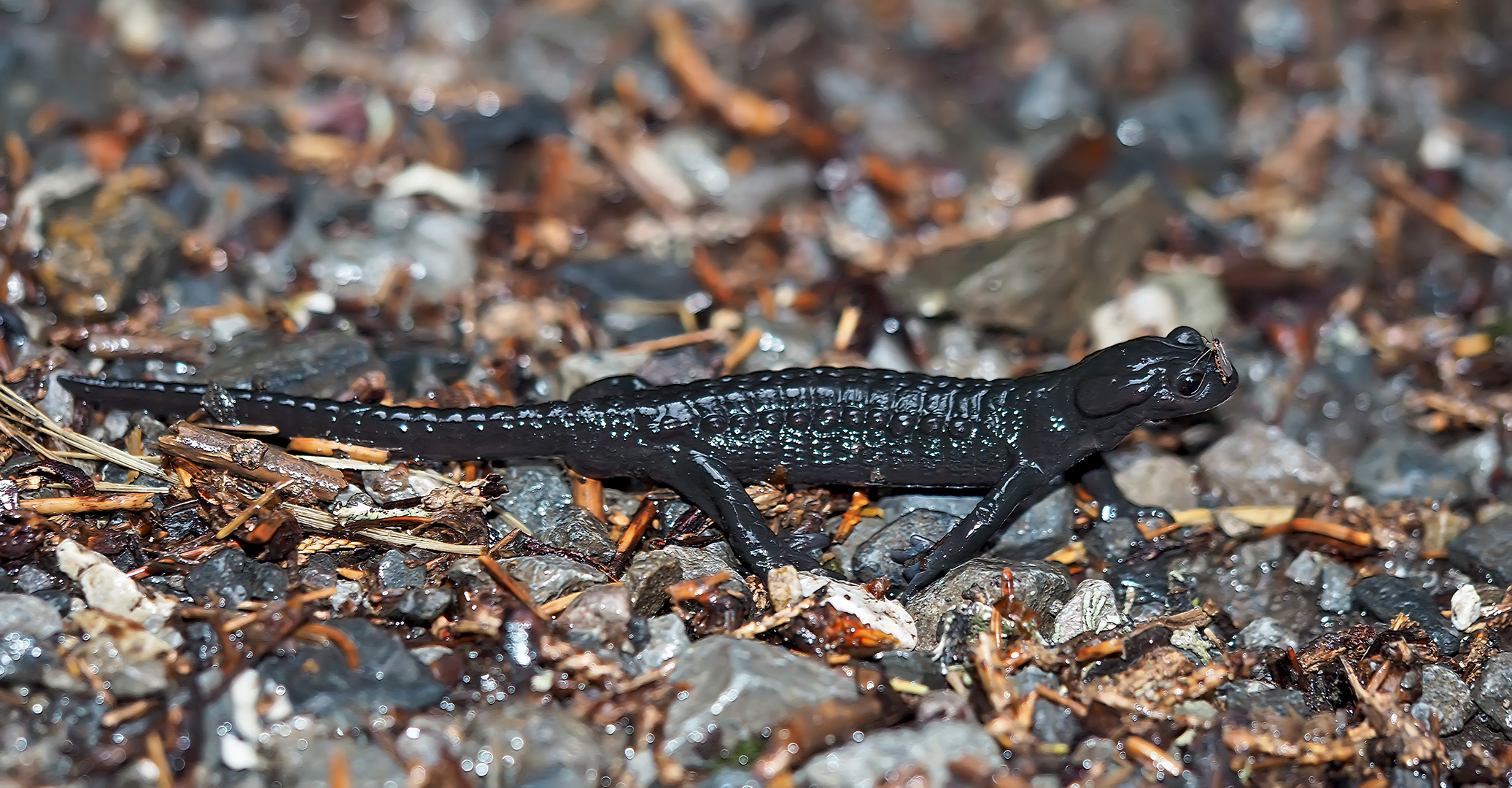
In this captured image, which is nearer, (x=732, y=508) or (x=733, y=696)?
(x=733, y=696)

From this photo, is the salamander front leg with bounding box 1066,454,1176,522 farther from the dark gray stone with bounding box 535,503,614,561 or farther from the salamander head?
the dark gray stone with bounding box 535,503,614,561

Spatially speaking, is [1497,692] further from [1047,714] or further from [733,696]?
[733,696]

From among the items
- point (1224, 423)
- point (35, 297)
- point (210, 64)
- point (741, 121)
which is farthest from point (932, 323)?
point (210, 64)

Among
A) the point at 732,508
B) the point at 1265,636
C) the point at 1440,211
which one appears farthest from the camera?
the point at 1440,211

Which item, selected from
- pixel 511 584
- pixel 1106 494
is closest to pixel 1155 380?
pixel 1106 494

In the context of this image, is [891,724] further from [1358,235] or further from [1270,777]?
[1358,235]

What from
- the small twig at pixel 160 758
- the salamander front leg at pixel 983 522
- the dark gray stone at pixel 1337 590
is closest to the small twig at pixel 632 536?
the salamander front leg at pixel 983 522

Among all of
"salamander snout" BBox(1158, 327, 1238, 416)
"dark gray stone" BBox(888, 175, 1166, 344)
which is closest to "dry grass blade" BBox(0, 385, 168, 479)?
"dark gray stone" BBox(888, 175, 1166, 344)

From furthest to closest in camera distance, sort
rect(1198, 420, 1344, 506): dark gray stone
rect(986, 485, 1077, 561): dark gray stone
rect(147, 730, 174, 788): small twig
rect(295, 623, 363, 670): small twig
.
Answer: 1. rect(1198, 420, 1344, 506): dark gray stone
2. rect(986, 485, 1077, 561): dark gray stone
3. rect(295, 623, 363, 670): small twig
4. rect(147, 730, 174, 788): small twig
